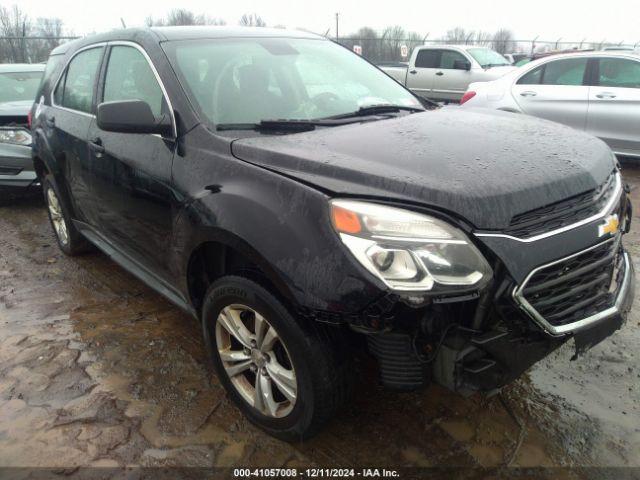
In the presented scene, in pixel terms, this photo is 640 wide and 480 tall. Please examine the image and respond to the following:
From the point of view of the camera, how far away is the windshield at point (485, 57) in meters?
12.6

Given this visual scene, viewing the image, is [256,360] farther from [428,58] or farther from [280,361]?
[428,58]

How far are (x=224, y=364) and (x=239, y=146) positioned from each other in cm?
103

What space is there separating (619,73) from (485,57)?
6798mm

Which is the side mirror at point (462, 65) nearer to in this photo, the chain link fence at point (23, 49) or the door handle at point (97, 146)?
the door handle at point (97, 146)

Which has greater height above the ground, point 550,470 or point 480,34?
point 480,34

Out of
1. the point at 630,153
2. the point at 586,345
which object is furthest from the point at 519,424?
the point at 630,153

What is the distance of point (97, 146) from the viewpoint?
10.2ft

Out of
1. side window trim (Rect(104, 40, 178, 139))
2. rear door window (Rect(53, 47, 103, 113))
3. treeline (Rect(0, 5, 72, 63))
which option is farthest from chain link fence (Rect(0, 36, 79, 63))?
side window trim (Rect(104, 40, 178, 139))

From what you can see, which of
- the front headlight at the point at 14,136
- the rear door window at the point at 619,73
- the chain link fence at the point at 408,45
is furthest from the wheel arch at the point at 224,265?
the chain link fence at the point at 408,45

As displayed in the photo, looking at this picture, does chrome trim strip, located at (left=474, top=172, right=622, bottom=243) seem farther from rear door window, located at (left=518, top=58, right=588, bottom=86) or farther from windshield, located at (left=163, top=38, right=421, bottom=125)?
rear door window, located at (left=518, top=58, right=588, bottom=86)

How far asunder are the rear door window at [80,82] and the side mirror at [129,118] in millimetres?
1115

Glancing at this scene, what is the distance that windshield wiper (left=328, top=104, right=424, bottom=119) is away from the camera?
2721 mm

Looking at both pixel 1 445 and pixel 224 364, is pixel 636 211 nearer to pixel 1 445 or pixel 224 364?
pixel 224 364

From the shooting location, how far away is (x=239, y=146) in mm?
2195
